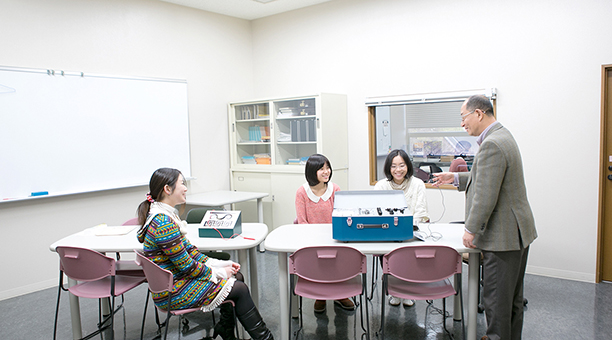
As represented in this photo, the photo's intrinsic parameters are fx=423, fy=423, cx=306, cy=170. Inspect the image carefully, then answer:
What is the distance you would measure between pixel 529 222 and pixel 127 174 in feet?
12.5

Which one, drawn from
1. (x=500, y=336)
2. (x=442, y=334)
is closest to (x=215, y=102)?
(x=442, y=334)

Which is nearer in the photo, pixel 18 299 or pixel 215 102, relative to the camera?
pixel 18 299

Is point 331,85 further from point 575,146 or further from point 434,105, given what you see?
point 575,146

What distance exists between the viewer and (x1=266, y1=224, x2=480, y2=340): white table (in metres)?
2.51

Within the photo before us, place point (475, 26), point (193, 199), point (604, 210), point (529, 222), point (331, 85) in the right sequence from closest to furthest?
point (529, 222) → point (604, 210) → point (475, 26) → point (193, 199) → point (331, 85)

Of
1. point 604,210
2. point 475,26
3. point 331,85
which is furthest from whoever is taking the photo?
point 331,85

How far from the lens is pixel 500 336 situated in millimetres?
2369

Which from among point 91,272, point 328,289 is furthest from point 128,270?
point 328,289

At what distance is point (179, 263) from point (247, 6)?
12.1 feet

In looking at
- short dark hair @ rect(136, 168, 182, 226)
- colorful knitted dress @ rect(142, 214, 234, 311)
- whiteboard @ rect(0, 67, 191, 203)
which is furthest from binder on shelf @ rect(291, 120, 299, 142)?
colorful knitted dress @ rect(142, 214, 234, 311)

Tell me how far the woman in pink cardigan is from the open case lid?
57cm

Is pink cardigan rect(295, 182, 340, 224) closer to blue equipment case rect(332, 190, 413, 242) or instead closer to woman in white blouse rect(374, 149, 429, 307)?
woman in white blouse rect(374, 149, 429, 307)

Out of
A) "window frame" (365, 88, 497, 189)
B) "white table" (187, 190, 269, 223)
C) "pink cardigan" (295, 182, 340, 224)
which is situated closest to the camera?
"pink cardigan" (295, 182, 340, 224)

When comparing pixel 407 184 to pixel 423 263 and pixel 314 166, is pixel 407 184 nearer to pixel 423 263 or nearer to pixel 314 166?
pixel 314 166
